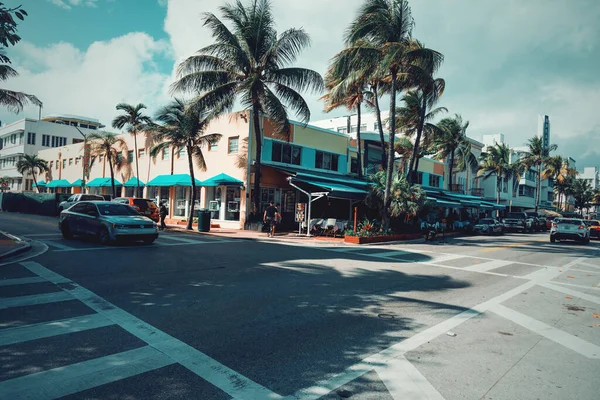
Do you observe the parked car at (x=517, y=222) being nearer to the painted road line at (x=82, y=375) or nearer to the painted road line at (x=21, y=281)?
the painted road line at (x=21, y=281)

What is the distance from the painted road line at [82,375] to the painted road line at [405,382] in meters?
2.23

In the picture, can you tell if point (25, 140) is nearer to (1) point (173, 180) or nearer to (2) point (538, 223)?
(1) point (173, 180)

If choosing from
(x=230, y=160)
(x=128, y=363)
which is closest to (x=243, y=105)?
(x=230, y=160)

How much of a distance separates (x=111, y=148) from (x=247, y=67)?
21698mm

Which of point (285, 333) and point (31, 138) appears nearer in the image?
point (285, 333)

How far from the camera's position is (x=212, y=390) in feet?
11.1

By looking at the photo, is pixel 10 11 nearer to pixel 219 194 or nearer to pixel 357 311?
pixel 357 311

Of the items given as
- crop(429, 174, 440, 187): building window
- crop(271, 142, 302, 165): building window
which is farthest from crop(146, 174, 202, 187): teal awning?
crop(429, 174, 440, 187): building window

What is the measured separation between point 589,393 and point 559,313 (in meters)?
3.43

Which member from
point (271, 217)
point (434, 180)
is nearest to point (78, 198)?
point (271, 217)

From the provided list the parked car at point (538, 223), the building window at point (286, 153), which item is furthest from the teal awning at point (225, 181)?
the parked car at point (538, 223)

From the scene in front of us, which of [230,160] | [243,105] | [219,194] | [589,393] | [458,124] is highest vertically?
[458,124]

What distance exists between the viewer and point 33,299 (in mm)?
6062

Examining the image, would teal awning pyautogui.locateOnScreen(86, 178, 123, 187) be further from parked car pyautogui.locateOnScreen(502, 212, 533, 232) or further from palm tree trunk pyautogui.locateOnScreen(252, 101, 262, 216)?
parked car pyautogui.locateOnScreen(502, 212, 533, 232)
